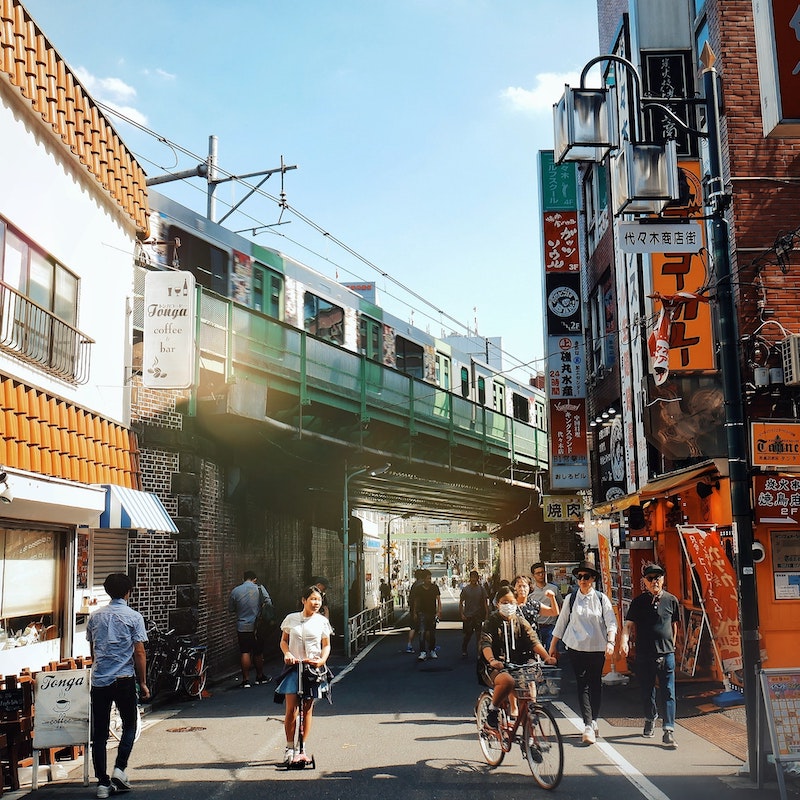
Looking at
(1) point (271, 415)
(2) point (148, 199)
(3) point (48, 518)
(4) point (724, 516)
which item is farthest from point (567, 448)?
(3) point (48, 518)

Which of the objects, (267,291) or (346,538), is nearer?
(267,291)

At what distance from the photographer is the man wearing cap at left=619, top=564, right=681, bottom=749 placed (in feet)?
29.9

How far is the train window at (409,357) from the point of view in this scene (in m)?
24.6

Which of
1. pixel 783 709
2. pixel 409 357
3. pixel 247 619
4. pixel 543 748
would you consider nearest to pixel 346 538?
pixel 247 619

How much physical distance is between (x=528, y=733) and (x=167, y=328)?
7604 mm

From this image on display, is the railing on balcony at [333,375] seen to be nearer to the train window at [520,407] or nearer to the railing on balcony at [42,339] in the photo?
the railing on balcony at [42,339]

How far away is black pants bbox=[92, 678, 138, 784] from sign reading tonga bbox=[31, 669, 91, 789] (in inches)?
15.2

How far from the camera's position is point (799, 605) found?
1148 cm

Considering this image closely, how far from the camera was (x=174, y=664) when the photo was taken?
1228 cm

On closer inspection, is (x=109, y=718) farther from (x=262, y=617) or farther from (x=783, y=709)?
(x=262, y=617)

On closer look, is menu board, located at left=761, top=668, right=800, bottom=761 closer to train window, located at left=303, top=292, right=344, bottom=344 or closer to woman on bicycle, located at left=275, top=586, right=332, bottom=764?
woman on bicycle, located at left=275, top=586, right=332, bottom=764

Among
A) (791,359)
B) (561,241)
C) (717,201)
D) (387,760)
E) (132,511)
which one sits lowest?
(387,760)

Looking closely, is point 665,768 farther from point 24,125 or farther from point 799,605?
point 24,125

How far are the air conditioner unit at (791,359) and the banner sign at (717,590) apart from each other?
222 centimetres
